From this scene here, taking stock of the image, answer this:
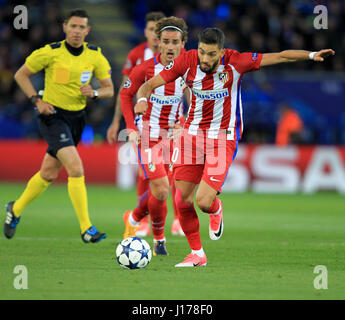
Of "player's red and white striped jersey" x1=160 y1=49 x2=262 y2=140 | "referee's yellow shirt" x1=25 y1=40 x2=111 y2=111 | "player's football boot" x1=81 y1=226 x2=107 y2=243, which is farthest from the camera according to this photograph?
"referee's yellow shirt" x1=25 y1=40 x2=111 y2=111

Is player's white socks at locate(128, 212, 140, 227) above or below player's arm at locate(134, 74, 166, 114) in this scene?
below

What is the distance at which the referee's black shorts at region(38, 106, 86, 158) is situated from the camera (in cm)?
856

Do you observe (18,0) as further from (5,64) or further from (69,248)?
(69,248)

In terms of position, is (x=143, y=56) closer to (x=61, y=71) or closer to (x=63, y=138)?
(x=61, y=71)

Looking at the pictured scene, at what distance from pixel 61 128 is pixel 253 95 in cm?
1130

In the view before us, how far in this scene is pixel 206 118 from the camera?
741 cm

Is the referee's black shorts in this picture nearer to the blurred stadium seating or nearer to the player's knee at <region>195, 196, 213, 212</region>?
the player's knee at <region>195, 196, 213, 212</region>

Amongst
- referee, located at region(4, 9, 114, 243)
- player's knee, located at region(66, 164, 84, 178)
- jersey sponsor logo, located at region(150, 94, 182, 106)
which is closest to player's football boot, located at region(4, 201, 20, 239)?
referee, located at region(4, 9, 114, 243)

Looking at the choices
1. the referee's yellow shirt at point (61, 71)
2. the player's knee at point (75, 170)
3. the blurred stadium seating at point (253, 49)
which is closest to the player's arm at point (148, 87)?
the player's knee at point (75, 170)

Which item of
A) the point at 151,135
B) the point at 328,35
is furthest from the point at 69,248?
the point at 328,35

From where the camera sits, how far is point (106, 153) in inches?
731

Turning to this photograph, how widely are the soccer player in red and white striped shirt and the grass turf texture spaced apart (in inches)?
22.6

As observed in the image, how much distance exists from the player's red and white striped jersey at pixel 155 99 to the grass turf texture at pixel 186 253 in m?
1.41

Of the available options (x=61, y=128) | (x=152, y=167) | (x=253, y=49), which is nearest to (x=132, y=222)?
(x=152, y=167)
